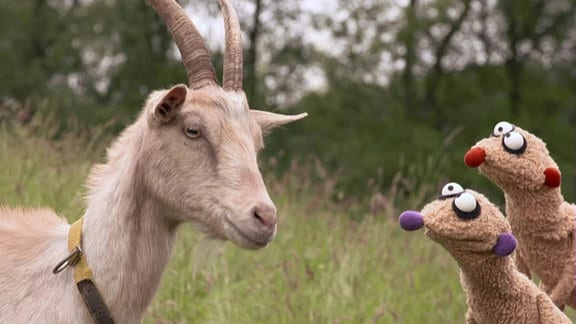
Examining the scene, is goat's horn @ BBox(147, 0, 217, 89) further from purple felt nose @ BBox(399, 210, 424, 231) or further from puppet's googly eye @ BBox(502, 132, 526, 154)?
puppet's googly eye @ BBox(502, 132, 526, 154)

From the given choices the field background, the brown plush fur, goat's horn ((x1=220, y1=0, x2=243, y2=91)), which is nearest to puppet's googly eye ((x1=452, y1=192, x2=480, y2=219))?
the brown plush fur

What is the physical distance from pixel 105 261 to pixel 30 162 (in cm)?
326

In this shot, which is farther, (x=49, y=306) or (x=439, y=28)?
(x=439, y=28)

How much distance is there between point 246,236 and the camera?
10.7 ft

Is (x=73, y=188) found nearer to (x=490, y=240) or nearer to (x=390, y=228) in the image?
(x=390, y=228)

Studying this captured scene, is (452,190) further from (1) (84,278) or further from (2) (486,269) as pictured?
(1) (84,278)

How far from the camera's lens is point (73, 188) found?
656 centimetres

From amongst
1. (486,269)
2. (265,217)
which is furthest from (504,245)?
(265,217)

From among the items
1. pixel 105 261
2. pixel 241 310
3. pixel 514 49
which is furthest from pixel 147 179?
pixel 514 49

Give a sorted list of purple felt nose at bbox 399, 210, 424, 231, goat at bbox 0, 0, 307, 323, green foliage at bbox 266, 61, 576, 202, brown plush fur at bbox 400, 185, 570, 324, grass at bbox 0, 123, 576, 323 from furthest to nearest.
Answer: green foliage at bbox 266, 61, 576, 202, grass at bbox 0, 123, 576, 323, goat at bbox 0, 0, 307, 323, brown plush fur at bbox 400, 185, 570, 324, purple felt nose at bbox 399, 210, 424, 231

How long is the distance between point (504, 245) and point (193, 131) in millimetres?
1288

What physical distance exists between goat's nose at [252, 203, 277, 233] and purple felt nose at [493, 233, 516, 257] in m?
0.86

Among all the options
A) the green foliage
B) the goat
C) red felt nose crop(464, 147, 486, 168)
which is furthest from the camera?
the green foliage

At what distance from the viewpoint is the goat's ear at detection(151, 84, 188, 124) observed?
3.32 m
